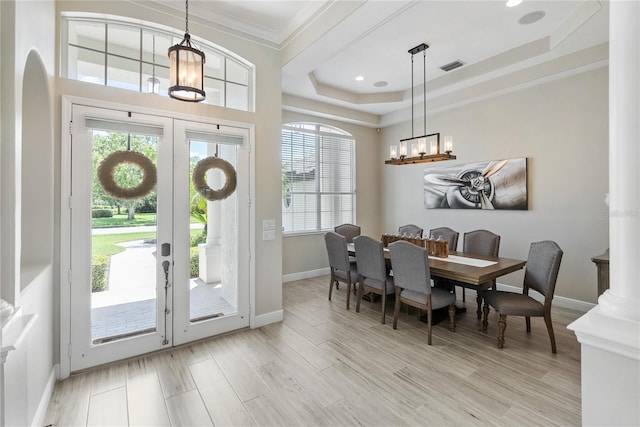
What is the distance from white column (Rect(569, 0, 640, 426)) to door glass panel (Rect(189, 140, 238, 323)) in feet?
9.87

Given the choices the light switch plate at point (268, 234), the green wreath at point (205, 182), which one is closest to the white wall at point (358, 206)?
the light switch plate at point (268, 234)

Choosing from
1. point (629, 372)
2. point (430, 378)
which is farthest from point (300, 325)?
point (629, 372)

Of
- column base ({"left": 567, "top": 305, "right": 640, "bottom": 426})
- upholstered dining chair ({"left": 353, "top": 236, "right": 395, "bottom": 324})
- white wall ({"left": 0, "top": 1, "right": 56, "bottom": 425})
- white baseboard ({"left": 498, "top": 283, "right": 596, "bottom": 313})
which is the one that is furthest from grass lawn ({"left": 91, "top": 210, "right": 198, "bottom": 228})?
white baseboard ({"left": 498, "top": 283, "right": 596, "bottom": 313})

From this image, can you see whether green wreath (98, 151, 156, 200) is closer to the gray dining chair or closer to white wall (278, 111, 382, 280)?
white wall (278, 111, 382, 280)

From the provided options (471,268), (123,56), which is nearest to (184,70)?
(123,56)

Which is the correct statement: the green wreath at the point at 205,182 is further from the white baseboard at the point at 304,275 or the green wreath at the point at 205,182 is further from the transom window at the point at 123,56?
the white baseboard at the point at 304,275

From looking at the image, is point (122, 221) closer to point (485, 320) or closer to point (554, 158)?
point (485, 320)

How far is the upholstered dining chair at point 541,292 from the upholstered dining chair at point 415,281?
18.9 inches

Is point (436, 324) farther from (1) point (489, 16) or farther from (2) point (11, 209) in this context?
(2) point (11, 209)

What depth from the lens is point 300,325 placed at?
3.58 meters

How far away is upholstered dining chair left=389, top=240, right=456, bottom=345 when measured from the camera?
305 cm

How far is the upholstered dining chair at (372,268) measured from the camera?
3.58m

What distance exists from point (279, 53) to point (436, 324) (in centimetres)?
381

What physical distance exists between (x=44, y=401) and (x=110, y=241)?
1247 mm
